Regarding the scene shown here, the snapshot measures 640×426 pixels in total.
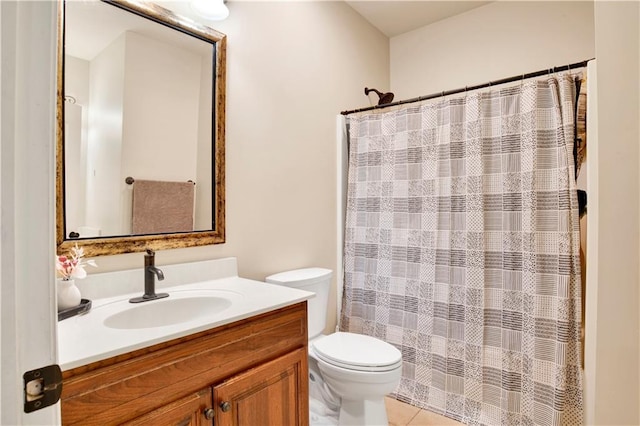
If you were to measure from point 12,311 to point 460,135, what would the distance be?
2.05 meters

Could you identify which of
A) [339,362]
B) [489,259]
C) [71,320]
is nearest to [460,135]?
[489,259]

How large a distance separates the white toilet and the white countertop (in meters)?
0.41

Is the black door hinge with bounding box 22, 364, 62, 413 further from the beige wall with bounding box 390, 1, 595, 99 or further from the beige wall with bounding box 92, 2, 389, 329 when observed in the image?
the beige wall with bounding box 390, 1, 595, 99

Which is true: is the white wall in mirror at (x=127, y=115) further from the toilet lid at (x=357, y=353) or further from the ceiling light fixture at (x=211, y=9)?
the toilet lid at (x=357, y=353)

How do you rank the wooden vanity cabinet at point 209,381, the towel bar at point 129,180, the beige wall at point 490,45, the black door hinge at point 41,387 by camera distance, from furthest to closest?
1. the beige wall at point 490,45
2. the towel bar at point 129,180
3. the wooden vanity cabinet at point 209,381
4. the black door hinge at point 41,387

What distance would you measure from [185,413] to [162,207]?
2.83 ft

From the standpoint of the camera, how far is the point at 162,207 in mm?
1507

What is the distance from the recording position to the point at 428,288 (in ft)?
6.77

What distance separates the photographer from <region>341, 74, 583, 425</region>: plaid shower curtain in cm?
167

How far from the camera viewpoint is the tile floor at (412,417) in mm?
1903

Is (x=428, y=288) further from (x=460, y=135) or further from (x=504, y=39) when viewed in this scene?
(x=504, y=39)

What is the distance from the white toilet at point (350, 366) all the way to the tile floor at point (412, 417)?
24 cm

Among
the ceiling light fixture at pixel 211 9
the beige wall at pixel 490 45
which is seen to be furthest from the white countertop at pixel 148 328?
the beige wall at pixel 490 45

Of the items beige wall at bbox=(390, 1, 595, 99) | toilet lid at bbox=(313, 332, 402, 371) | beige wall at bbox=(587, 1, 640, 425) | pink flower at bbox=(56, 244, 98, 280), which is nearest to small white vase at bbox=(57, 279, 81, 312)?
pink flower at bbox=(56, 244, 98, 280)
